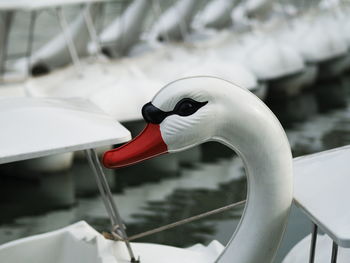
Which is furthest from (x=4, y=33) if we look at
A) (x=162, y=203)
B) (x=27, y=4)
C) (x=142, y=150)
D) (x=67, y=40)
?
(x=142, y=150)

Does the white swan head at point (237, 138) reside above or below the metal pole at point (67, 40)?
above

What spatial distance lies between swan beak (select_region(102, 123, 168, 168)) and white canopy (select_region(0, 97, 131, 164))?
586mm

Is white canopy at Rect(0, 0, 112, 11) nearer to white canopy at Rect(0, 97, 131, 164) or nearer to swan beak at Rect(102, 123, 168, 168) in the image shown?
white canopy at Rect(0, 97, 131, 164)

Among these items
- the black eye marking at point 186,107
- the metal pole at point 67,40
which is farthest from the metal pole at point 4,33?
the black eye marking at point 186,107

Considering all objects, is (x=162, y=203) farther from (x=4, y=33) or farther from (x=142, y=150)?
(x=142, y=150)

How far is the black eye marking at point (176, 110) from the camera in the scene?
11.2 ft

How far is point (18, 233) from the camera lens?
24.4 feet

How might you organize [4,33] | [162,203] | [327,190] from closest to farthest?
[327,190] < [162,203] < [4,33]

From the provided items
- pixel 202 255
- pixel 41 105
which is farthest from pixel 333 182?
pixel 41 105

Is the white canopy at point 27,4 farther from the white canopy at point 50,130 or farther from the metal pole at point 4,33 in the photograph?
the white canopy at point 50,130

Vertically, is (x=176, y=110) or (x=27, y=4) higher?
(x=176, y=110)

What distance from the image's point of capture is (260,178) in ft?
11.7

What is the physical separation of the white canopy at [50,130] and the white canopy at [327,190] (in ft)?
3.16

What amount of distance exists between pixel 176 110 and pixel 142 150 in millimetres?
240
